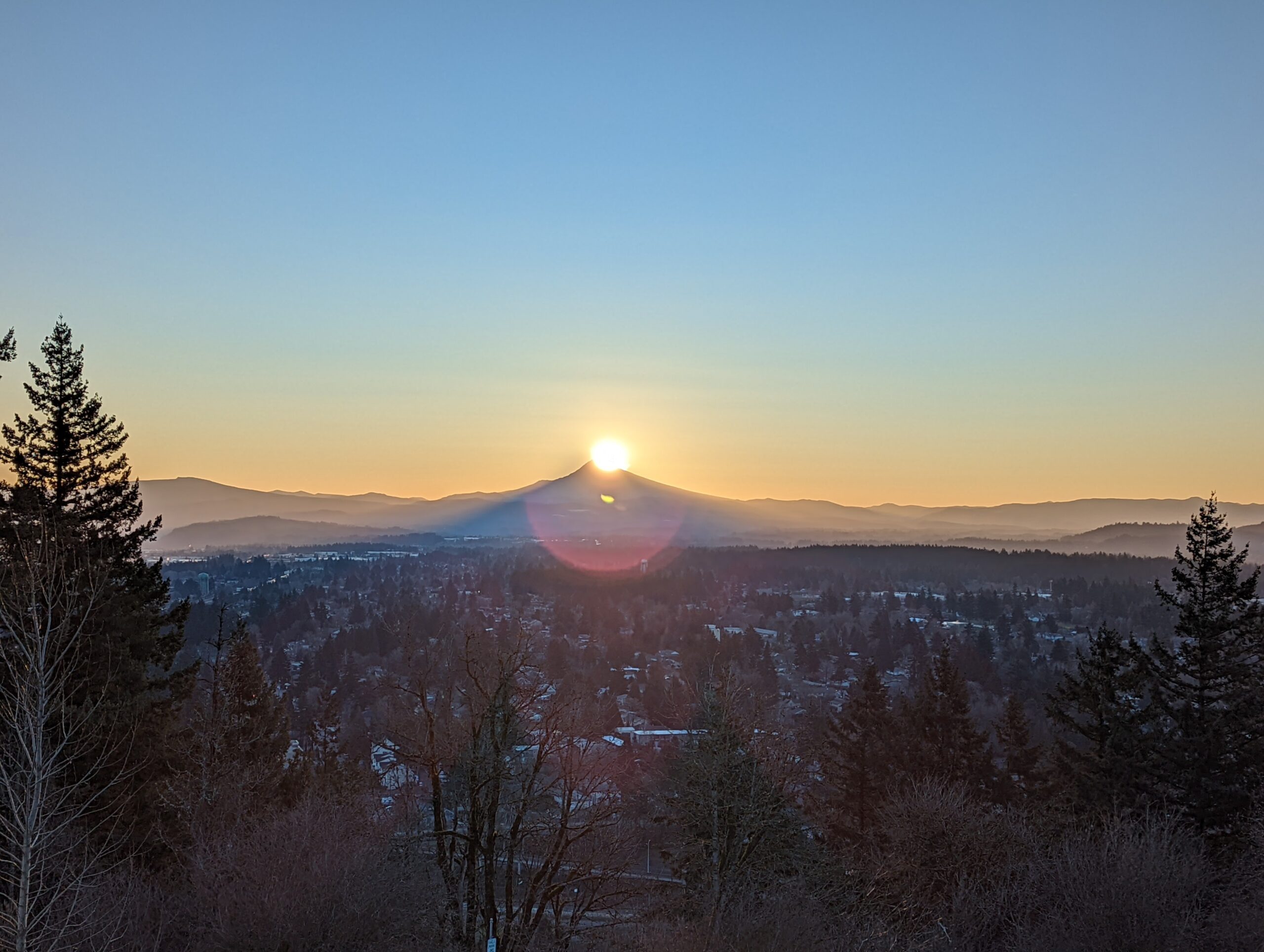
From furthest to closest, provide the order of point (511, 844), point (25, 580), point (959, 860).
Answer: point (959, 860) < point (511, 844) < point (25, 580)

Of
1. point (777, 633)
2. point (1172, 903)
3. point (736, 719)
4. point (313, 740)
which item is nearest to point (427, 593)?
point (777, 633)

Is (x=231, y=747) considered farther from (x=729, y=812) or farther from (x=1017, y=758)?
(x=1017, y=758)

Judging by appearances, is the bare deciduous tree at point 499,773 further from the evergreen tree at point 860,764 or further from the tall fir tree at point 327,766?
the evergreen tree at point 860,764

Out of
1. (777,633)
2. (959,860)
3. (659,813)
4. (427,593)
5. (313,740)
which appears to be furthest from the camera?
(427,593)

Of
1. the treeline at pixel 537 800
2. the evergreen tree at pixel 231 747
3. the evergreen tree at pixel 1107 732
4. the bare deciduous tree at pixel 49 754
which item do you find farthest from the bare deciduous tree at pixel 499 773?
the evergreen tree at pixel 1107 732

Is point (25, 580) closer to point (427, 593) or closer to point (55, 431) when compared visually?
point (55, 431)

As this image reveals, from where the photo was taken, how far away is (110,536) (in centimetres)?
1906

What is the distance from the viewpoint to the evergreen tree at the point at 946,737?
3062 cm

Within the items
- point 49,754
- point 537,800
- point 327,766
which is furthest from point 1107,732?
point 327,766

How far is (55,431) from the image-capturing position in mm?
18453

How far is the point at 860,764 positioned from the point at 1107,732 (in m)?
9.45

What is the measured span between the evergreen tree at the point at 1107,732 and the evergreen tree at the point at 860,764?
720 cm

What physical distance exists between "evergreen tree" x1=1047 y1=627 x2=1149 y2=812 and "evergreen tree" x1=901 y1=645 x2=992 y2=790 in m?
4.84

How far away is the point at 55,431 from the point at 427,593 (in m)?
131
